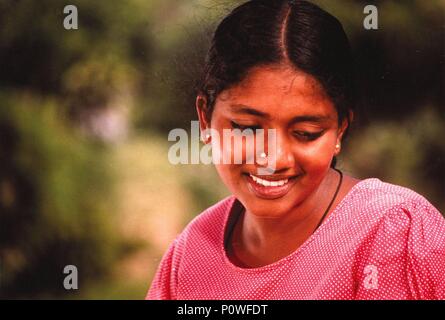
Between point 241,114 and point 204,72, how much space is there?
0.55 ft

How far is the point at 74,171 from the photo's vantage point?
1689 mm

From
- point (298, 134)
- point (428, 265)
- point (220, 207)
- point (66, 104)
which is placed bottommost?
point (428, 265)

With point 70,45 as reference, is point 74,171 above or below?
below

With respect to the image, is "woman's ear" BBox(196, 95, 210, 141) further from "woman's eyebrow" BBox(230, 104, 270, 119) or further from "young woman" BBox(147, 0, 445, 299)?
"woman's eyebrow" BBox(230, 104, 270, 119)

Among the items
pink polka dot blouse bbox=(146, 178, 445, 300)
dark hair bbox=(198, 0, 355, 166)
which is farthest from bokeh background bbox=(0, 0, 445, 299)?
pink polka dot blouse bbox=(146, 178, 445, 300)

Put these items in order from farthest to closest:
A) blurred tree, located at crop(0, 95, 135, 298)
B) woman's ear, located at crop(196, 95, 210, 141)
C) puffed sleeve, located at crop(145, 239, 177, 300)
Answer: blurred tree, located at crop(0, 95, 135, 298)
puffed sleeve, located at crop(145, 239, 177, 300)
woman's ear, located at crop(196, 95, 210, 141)

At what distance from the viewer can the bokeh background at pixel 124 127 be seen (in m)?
1.54

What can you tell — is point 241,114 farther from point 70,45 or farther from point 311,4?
point 70,45

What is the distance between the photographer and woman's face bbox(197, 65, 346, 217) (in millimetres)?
1282

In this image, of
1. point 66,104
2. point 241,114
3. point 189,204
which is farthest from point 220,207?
point 66,104

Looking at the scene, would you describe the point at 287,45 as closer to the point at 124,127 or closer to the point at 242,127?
the point at 242,127

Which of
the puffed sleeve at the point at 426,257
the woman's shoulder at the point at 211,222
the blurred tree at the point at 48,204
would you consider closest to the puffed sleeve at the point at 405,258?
the puffed sleeve at the point at 426,257

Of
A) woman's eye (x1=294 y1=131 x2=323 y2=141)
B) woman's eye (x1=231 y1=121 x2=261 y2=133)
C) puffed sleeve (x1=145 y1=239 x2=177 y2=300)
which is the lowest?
puffed sleeve (x1=145 y1=239 x2=177 y2=300)

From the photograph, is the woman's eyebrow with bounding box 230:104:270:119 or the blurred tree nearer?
the woman's eyebrow with bounding box 230:104:270:119
